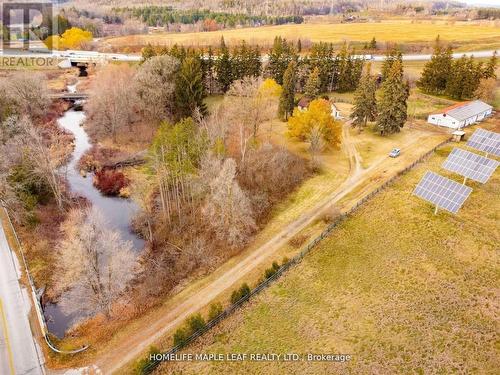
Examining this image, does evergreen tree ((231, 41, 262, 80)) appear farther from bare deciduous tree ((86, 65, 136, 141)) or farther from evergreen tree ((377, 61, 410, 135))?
evergreen tree ((377, 61, 410, 135))

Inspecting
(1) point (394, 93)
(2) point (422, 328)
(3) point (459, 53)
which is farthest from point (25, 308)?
(3) point (459, 53)

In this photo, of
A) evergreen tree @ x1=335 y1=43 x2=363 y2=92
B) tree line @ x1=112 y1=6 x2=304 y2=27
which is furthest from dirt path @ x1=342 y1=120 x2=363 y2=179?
tree line @ x1=112 y1=6 x2=304 y2=27

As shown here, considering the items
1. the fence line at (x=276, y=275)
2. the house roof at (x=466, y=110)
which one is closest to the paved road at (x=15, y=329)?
A: the fence line at (x=276, y=275)

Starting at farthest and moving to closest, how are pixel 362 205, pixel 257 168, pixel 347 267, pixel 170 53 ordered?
pixel 170 53
pixel 257 168
pixel 362 205
pixel 347 267

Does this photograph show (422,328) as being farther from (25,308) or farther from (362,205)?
(25,308)

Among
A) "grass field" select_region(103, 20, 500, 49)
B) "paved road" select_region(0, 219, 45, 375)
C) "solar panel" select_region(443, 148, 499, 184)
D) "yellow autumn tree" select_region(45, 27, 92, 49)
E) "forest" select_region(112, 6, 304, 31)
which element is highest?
"forest" select_region(112, 6, 304, 31)

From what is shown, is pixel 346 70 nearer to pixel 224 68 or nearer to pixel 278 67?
pixel 278 67

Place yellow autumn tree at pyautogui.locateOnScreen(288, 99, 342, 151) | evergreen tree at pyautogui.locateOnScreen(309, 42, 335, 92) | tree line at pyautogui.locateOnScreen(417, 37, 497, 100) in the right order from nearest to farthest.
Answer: yellow autumn tree at pyautogui.locateOnScreen(288, 99, 342, 151)
tree line at pyautogui.locateOnScreen(417, 37, 497, 100)
evergreen tree at pyautogui.locateOnScreen(309, 42, 335, 92)
